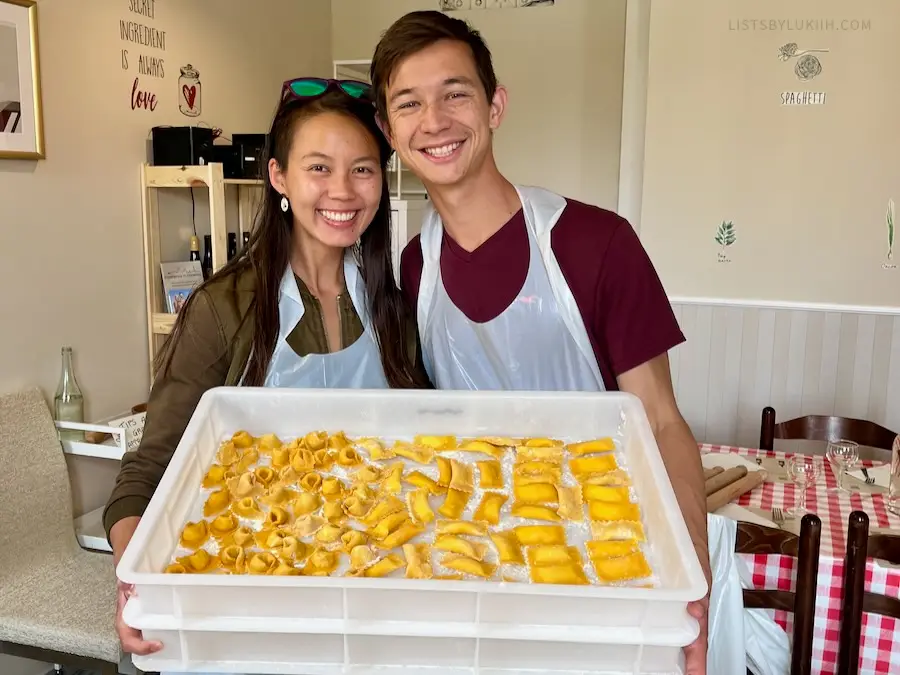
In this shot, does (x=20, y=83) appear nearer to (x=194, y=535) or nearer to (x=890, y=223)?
(x=194, y=535)

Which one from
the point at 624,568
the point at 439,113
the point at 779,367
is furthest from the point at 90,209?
the point at 779,367

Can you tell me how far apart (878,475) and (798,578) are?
2.34 ft

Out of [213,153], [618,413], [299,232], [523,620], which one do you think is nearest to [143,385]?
[213,153]

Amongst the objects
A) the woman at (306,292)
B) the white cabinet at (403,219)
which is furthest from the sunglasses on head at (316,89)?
the white cabinet at (403,219)

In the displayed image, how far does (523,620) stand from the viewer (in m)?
0.72

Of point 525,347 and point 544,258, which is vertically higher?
point 544,258

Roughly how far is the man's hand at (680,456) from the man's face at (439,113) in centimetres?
45

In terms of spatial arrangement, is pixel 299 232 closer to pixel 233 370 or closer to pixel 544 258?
pixel 233 370

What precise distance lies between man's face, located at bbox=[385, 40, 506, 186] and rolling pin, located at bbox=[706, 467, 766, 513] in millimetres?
1048

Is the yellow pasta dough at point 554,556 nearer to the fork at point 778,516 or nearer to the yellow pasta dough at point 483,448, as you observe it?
the yellow pasta dough at point 483,448

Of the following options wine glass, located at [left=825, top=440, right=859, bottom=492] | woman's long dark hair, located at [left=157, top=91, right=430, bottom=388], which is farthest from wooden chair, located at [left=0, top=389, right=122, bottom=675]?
wine glass, located at [left=825, top=440, right=859, bottom=492]

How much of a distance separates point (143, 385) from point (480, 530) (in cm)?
204

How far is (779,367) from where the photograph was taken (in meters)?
3.09

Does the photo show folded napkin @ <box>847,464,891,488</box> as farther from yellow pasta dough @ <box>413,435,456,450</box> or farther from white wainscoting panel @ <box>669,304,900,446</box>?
yellow pasta dough @ <box>413,435,456,450</box>
